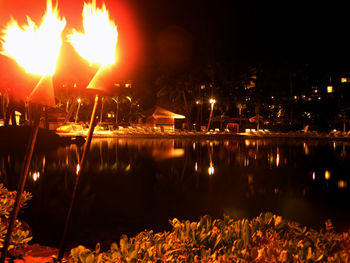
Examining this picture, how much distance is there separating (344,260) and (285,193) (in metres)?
6.65

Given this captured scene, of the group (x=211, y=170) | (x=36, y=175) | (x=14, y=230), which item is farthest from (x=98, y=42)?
(x=211, y=170)

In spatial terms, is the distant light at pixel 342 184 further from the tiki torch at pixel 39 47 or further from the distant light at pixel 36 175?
the distant light at pixel 36 175

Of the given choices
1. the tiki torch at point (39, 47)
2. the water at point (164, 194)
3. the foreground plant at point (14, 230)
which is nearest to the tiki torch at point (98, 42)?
the tiki torch at point (39, 47)

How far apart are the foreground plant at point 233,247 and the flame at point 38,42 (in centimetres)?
181

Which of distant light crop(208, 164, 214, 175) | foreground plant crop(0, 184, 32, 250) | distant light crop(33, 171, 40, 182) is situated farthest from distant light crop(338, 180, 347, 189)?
distant light crop(33, 171, 40, 182)

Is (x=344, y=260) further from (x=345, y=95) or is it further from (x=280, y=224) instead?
(x=345, y=95)

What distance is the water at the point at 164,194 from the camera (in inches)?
236

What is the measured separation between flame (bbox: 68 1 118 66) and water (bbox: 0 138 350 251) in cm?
142

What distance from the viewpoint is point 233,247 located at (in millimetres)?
2484

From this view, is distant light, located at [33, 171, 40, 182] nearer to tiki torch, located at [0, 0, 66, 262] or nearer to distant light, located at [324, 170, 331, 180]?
tiki torch, located at [0, 0, 66, 262]

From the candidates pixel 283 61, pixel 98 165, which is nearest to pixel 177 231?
pixel 98 165

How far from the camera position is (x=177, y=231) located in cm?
310

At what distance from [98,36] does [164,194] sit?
19.0ft

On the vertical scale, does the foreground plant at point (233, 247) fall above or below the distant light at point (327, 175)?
above
